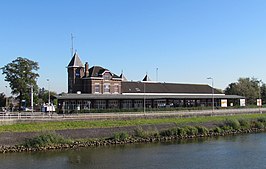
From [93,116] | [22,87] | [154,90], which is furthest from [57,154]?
[154,90]

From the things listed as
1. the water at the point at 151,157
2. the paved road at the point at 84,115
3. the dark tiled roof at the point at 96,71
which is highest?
the dark tiled roof at the point at 96,71

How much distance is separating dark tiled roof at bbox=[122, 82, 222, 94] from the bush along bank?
29.2 metres

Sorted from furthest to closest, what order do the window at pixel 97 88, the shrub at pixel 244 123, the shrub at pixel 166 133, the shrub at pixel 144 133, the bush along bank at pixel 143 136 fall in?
the window at pixel 97 88 < the shrub at pixel 244 123 < the shrub at pixel 166 133 < the shrub at pixel 144 133 < the bush along bank at pixel 143 136

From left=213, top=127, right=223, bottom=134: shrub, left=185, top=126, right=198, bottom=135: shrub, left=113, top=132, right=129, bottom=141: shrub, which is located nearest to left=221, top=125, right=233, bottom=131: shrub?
left=213, top=127, right=223, bottom=134: shrub

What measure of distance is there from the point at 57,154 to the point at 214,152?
15368 millimetres

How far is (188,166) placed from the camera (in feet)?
95.2

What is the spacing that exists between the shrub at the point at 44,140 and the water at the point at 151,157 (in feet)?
7.23

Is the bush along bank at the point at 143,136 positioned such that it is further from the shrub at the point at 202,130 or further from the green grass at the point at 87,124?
the green grass at the point at 87,124

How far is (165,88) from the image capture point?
87.1 meters

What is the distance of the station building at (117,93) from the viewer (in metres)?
70.3

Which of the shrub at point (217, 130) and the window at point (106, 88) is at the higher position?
the window at point (106, 88)

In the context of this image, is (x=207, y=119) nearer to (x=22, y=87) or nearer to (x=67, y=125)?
(x=67, y=125)

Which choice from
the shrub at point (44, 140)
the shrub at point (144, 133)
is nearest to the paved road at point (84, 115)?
the shrub at point (44, 140)

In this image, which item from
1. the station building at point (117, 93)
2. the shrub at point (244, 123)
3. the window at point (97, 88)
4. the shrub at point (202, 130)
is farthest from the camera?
the window at point (97, 88)
